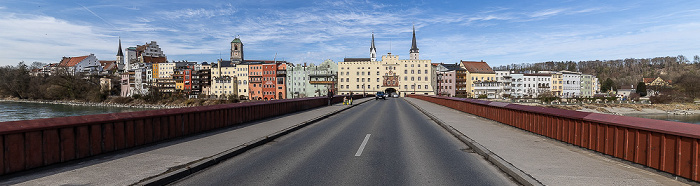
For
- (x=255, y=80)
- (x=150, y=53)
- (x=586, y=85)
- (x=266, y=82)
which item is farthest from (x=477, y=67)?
(x=150, y=53)

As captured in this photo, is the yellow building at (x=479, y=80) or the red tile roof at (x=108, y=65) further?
the red tile roof at (x=108, y=65)

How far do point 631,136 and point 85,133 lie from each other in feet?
34.1

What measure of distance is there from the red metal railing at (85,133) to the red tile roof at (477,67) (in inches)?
4956

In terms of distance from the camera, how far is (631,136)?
663 cm

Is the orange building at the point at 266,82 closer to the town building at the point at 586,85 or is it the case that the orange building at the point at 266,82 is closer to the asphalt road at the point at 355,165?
the town building at the point at 586,85

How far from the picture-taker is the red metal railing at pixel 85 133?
5.86 metres

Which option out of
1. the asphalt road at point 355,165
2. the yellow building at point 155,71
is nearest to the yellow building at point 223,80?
the yellow building at point 155,71

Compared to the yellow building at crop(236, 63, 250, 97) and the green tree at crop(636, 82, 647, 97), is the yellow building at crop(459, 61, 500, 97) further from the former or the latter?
the yellow building at crop(236, 63, 250, 97)

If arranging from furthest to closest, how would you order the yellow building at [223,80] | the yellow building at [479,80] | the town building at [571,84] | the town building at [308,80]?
the yellow building at [223,80] → the town building at [308,80] → the town building at [571,84] → the yellow building at [479,80]

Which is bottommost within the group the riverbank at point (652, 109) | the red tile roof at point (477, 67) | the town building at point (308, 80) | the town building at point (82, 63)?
the riverbank at point (652, 109)

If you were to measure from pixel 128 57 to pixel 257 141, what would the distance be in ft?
602

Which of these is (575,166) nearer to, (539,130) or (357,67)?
(539,130)

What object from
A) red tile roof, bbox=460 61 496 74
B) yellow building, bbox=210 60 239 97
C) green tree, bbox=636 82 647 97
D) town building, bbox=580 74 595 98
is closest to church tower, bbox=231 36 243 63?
yellow building, bbox=210 60 239 97

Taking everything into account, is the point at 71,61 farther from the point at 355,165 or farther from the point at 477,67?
the point at 355,165
